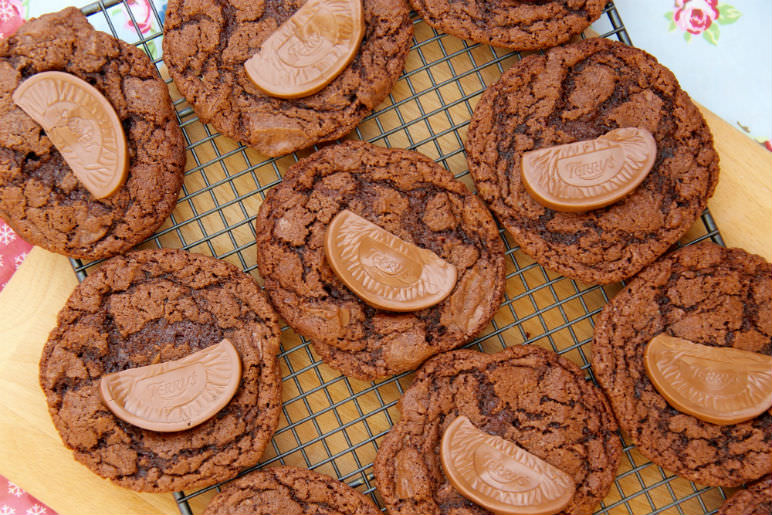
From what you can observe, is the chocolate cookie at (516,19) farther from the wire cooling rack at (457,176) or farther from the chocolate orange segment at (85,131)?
the chocolate orange segment at (85,131)

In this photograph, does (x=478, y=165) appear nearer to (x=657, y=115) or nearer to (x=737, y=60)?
(x=657, y=115)

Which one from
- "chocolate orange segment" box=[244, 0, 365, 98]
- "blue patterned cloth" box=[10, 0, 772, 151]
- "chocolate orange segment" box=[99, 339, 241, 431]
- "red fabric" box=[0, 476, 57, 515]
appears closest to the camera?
"chocolate orange segment" box=[99, 339, 241, 431]

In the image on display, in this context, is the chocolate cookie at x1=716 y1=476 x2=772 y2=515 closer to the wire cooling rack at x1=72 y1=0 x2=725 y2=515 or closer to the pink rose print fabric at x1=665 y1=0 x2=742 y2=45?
the wire cooling rack at x1=72 y1=0 x2=725 y2=515

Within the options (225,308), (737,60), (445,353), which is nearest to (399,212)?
(445,353)

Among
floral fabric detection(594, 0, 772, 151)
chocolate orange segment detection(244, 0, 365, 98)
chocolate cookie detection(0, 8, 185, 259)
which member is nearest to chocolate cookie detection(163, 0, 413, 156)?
chocolate orange segment detection(244, 0, 365, 98)

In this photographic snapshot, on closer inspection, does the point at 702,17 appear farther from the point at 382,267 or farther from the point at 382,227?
the point at 382,267

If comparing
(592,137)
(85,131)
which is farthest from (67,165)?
(592,137)

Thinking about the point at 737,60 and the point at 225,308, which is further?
the point at 737,60

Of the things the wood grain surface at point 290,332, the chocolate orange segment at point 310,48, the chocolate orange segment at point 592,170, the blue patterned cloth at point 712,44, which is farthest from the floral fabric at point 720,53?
the chocolate orange segment at point 310,48
